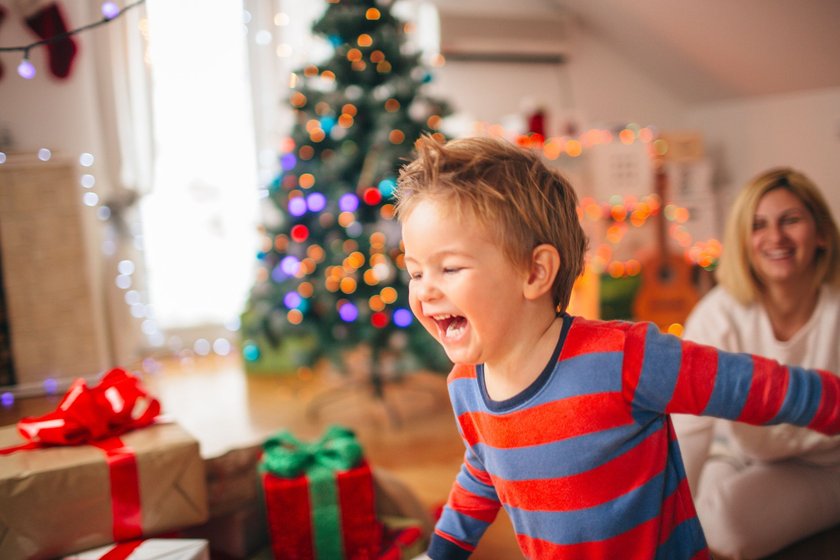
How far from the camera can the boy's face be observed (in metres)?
0.85

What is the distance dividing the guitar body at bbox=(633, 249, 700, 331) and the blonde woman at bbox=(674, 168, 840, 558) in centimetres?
268

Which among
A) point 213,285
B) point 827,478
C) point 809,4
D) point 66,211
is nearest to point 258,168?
point 213,285

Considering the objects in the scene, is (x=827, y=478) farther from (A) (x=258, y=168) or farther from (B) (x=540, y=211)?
(A) (x=258, y=168)

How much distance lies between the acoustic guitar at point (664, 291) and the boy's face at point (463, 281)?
11.5 ft

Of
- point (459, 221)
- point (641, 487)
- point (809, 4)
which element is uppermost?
point (809, 4)

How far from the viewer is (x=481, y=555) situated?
1.68m

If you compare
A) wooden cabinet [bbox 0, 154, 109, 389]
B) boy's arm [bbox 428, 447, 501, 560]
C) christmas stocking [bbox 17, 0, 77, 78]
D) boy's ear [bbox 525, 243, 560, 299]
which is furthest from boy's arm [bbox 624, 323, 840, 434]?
wooden cabinet [bbox 0, 154, 109, 389]

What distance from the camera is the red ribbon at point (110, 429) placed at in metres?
1.31

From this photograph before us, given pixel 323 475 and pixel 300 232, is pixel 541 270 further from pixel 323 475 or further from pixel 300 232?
pixel 300 232

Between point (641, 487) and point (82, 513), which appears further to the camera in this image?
point (82, 513)

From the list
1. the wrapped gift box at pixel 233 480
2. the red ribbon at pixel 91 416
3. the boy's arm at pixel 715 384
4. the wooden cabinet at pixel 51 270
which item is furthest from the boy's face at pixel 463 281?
the wooden cabinet at pixel 51 270

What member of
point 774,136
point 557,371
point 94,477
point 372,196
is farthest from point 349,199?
point 774,136

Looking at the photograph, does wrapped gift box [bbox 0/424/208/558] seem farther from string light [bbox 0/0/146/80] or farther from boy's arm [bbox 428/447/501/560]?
string light [bbox 0/0/146/80]

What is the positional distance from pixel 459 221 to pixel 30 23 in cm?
125
